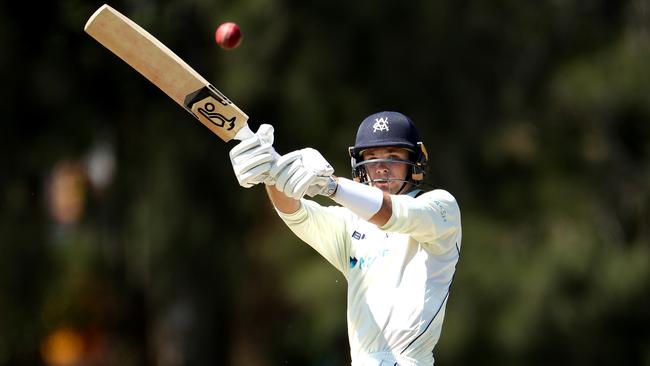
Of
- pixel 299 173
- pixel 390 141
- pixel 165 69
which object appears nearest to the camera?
pixel 299 173

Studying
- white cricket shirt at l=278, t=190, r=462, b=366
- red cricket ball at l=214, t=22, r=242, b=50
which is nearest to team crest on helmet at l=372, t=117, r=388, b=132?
white cricket shirt at l=278, t=190, r=462, b=366

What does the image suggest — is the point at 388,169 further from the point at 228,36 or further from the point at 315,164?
the point at 228,36

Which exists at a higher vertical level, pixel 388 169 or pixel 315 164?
pixel 388 169

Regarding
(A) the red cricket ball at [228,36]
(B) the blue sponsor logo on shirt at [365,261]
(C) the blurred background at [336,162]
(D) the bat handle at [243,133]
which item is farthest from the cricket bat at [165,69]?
(C) the blurred background at [336,162]

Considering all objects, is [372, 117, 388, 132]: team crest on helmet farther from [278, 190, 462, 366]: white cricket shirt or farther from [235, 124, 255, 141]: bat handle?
[235, 124, 255, 141]: bat handle

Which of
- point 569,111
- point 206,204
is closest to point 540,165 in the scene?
point 569,111

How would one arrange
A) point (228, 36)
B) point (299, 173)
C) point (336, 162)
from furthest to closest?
point (336, 162) < point (228, 36) < point (299, 173)

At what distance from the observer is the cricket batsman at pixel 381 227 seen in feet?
15.3

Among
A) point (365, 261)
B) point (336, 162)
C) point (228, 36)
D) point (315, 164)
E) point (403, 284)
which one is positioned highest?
point (336, 162)

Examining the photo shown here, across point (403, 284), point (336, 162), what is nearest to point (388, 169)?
point (403, 284)

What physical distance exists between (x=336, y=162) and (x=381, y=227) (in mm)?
9048

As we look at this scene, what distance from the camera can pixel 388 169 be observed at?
5246 millimetres

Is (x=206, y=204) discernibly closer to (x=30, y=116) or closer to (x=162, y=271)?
(x=162, y=271)

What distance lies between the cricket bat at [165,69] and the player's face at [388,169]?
65 cm
